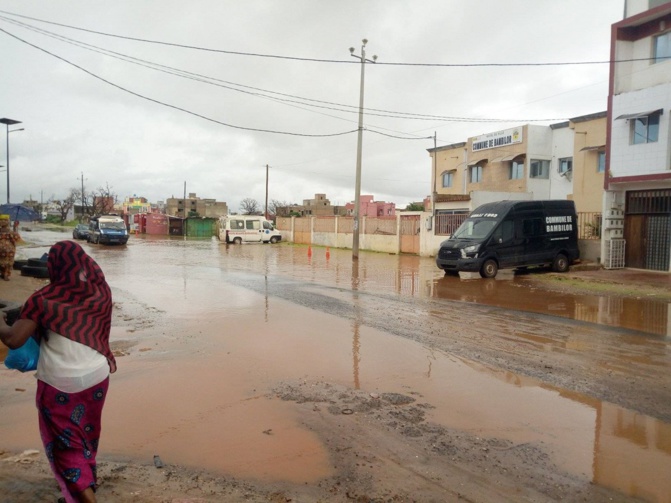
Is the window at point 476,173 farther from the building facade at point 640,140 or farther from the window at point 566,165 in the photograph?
the building facade at point 640,140

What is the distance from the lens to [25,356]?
9.66 ft

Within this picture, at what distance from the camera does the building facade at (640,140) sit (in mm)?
17484

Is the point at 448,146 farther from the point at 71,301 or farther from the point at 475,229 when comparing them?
the point at 71,301

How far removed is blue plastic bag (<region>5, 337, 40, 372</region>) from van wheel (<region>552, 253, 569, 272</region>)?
1788 centimetres

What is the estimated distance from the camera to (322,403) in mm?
5145

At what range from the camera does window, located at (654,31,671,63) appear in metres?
17.5

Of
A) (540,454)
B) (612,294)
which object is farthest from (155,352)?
(612,294)

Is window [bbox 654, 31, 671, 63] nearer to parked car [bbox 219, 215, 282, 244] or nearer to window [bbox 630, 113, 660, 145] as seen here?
window [bbox 630, 113, 660, 145]

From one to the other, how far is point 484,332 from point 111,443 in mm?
6230

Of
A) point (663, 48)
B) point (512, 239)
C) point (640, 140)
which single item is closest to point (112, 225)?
point (512, 239)

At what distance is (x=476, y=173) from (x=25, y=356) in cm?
3923

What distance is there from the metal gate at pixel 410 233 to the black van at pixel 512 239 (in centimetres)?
1113

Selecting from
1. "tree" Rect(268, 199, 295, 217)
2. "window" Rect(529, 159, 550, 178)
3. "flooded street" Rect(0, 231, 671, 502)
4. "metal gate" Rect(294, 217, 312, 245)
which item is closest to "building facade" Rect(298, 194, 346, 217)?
"tree" Rect(268, 199, 295, 217)

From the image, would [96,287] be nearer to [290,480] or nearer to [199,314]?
[290,480]
